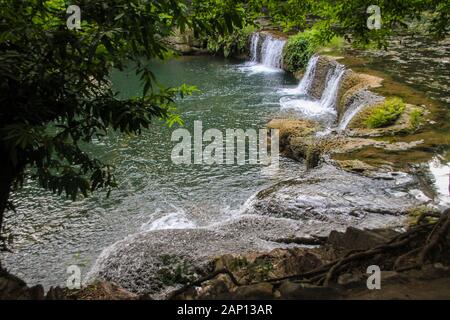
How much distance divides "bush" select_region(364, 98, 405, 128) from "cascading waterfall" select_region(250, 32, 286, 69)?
1424 cm

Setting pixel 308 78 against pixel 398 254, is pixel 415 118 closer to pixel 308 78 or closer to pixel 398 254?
pixel 398 254

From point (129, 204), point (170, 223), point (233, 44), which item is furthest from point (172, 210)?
point (233, 44)

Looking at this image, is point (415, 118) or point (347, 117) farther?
point (347, 117)

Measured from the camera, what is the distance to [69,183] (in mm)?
3775

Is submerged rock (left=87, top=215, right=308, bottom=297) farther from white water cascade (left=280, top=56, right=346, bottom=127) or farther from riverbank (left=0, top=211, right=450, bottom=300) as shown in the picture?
white water cascade (left=280, top=56, right=346, bottom=127)

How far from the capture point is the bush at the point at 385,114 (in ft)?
40.6

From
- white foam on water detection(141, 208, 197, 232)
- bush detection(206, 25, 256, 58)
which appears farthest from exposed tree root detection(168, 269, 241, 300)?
bush detection(206, 25, 256, 58)

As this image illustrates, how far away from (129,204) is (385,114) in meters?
7.25

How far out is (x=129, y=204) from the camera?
426 inches

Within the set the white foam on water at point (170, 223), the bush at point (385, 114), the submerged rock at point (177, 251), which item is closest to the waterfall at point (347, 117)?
the bush at point (385, 114)

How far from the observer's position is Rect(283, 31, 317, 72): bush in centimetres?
2406

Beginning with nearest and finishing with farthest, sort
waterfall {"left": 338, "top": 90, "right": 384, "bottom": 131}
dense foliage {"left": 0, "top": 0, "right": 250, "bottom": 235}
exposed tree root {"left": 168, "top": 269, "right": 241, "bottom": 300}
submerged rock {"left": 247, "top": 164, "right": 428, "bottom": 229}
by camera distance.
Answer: dense foliage {"left": 0, "top": 0, "right": 250, "bottom": 235} < exposed tree root {"left": 168, "top": 269, "right": 241, "bottom": 300} < submerged rock {"left": 247, "top": 164, "right": 428, "bottom": 229} < waterfall {"left": 338, "top": 90, "right": 384, "bottom": 131}

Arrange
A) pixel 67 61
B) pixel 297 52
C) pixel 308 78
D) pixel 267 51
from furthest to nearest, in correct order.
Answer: pixel 267 51, pixel 297 52, pixel 308 78, pixel 67 61
